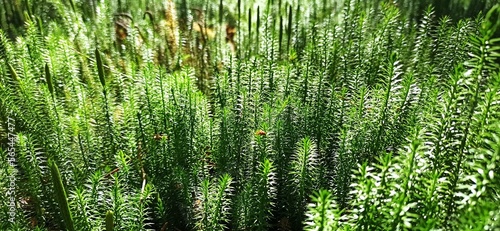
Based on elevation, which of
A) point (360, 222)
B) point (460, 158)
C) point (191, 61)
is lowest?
point (191, 61)

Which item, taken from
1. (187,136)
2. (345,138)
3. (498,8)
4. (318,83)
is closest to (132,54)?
(187,136)

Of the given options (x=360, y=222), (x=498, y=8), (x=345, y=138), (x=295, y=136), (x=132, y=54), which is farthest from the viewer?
(x=132, y=54)

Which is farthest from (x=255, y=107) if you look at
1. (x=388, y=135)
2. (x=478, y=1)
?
(x=478, y=1)

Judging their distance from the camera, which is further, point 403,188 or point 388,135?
point 388,135

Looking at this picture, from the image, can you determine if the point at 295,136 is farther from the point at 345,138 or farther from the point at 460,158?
the point at 460,158

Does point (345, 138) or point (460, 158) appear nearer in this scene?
point (460, 158)

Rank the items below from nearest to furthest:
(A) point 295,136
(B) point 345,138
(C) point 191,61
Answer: (B) point 345,138 < (A) point 295,136 < (C) point 191,61

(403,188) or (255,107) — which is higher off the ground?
(403,188)

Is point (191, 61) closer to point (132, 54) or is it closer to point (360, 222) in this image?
point (132, 54)

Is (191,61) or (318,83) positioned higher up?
(318,83)
